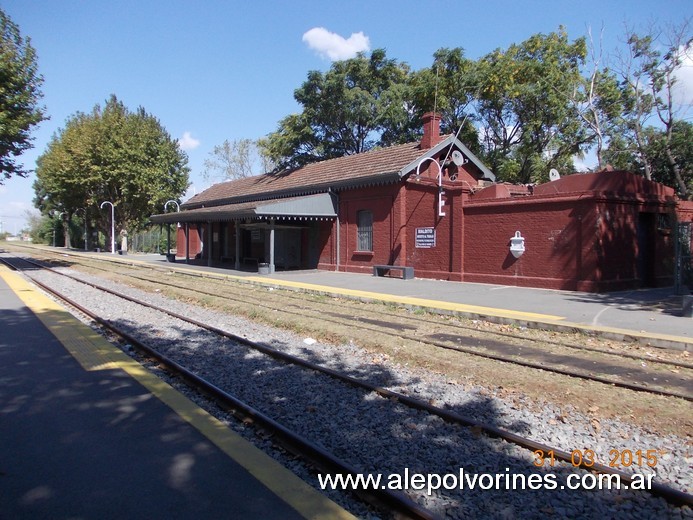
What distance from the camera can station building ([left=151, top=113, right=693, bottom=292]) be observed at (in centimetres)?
1586

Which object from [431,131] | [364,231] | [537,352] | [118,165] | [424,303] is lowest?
[537,352]

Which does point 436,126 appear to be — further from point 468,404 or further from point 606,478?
point 606,478

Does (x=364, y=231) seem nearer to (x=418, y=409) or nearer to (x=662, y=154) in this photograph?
(x=418, y=409)

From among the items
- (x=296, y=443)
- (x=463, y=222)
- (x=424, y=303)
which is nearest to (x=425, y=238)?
(x=463, y=222)

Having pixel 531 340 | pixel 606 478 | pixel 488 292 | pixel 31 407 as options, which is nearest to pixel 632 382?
pixel 531 340

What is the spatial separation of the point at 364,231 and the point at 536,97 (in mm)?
14149

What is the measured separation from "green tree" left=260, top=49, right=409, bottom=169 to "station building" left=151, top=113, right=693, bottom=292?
411 inches

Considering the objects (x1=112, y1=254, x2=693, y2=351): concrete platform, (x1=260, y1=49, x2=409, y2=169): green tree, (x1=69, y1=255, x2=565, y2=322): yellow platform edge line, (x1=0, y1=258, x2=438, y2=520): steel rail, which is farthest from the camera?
(x1=260, y1=49, x2=409, y2=169): green tree

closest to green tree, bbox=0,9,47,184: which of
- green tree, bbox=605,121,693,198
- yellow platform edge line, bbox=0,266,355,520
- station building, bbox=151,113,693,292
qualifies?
station building, bbox=151,113,693,292

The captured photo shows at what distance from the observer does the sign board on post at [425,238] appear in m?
20.3

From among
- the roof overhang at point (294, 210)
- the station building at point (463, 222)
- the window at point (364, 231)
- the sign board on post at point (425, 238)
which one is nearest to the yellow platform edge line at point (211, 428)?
the roof overhang at point (294, 210)

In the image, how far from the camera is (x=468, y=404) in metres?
5.73

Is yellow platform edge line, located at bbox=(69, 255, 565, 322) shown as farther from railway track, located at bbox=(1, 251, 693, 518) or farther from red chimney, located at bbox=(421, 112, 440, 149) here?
red chimney, located at bbox=(421, 112, 440, 149)

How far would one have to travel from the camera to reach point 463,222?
1900 cm
